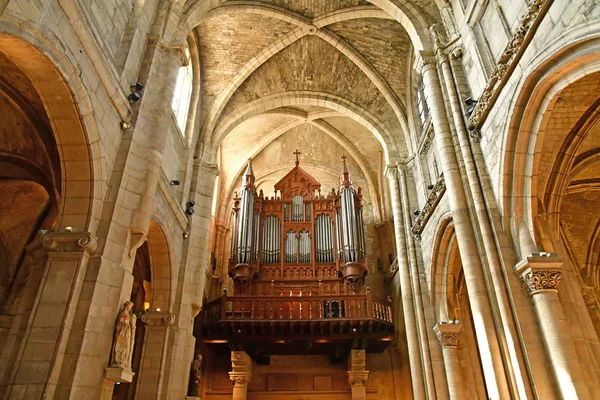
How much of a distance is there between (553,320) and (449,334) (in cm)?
469

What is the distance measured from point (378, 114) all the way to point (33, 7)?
486 inches

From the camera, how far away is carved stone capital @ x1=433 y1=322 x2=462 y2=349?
1066cm

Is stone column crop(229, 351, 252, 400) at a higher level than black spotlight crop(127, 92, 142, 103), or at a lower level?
lower

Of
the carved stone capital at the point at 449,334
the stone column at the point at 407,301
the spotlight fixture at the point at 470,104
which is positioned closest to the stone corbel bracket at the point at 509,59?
the spotlight fixture at the point at 470,104

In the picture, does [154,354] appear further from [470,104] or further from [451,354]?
[470,104]

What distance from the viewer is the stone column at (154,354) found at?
32.2 feet

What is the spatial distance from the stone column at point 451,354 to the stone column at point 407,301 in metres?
1.20

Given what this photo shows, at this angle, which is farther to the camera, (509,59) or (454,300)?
(454,300)

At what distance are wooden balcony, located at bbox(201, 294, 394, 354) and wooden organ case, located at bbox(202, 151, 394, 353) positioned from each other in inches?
1.2

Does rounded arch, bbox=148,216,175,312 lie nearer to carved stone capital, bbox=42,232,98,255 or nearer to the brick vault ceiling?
carved stone capital, bbox=42,232,98,255

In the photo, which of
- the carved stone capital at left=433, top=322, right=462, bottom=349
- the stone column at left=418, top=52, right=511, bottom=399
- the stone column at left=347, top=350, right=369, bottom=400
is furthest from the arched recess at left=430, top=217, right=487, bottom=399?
the stone column at left=347, top=350, right=369, bottom=400

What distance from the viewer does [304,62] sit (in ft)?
51.2

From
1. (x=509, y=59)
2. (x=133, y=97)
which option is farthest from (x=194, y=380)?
(x=509, y=59)

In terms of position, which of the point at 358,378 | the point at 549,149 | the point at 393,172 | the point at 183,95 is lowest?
the point at 358,378
